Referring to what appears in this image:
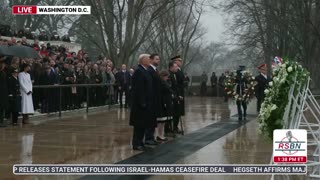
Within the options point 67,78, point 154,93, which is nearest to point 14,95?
point 67,78

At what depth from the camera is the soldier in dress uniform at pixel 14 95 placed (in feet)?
48.2

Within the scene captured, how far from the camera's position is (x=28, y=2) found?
146ft

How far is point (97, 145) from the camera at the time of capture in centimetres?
1137

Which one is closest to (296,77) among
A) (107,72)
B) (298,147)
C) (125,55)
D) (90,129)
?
(298,147)

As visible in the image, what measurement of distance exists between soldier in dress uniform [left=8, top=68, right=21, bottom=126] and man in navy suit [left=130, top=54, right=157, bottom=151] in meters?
5.28

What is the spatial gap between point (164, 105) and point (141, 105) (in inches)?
62.5

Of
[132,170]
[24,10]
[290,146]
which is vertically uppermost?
[24,10]

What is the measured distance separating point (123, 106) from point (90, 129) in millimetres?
8871

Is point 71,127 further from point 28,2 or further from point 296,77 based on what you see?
point 28,2

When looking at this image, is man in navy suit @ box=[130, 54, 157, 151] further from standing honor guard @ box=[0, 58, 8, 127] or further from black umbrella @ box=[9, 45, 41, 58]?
black umbrella @ box=[9, 45, 41, 58]

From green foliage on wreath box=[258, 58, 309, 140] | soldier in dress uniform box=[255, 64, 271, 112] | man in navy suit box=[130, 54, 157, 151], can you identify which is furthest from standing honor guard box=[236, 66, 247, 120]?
green foliage on wreath box=[258, 58, 309, 140]

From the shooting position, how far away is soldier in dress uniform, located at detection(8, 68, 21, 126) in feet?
48.2

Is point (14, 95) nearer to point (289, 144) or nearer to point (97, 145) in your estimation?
point (97, 145)

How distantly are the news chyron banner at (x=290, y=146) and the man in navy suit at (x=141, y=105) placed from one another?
4.61 meters
